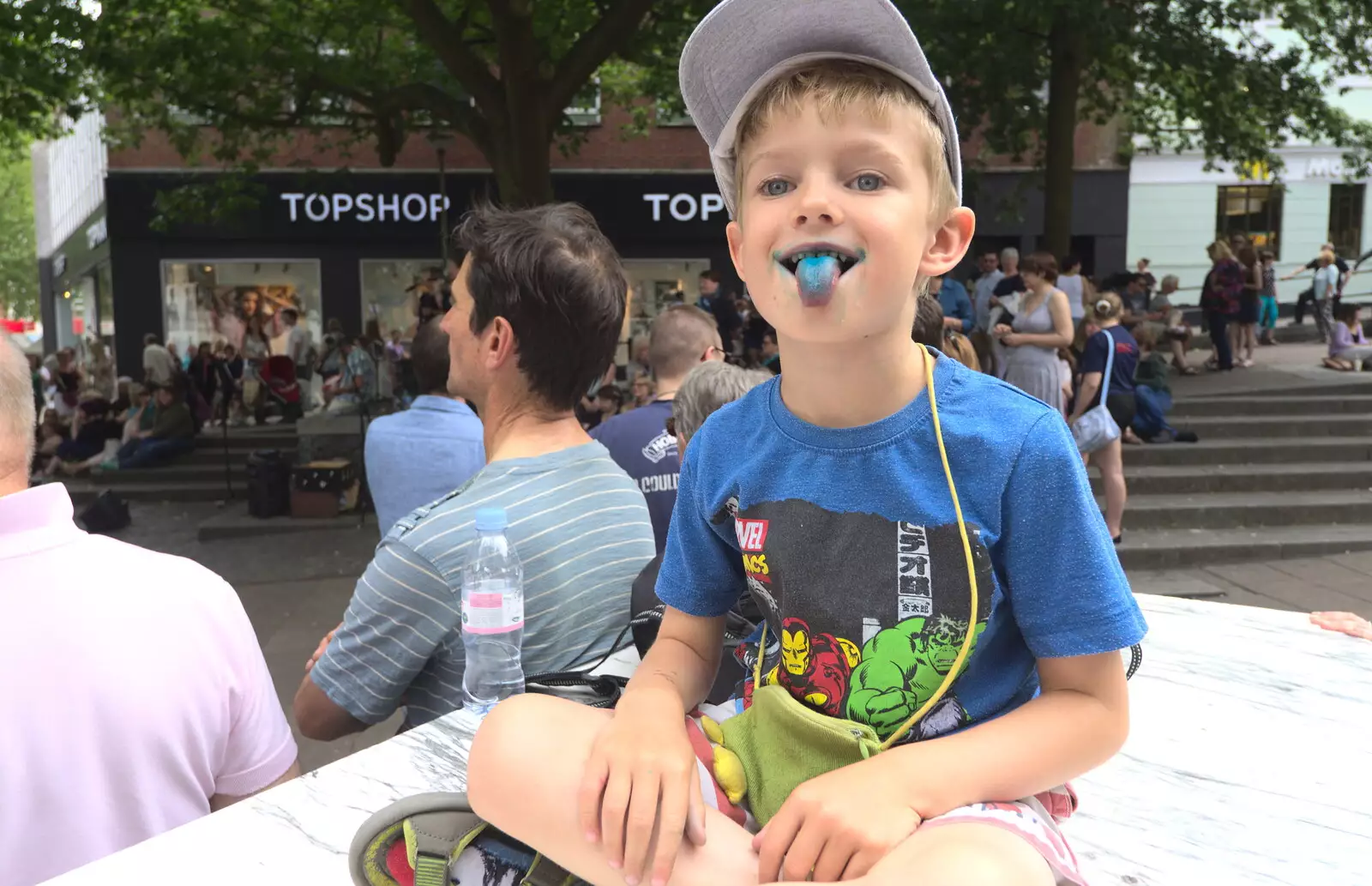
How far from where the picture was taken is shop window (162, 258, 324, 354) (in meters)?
21.1

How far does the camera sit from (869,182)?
1272mm

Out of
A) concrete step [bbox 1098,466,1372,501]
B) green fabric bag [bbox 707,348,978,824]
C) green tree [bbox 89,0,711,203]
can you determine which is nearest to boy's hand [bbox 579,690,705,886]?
green fabric bag [bbox 707,348,978,824]

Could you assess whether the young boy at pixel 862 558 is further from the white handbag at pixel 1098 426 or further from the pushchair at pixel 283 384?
the pushchair at pixel 283 384

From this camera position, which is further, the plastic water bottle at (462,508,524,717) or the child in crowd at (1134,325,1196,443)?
the child in crowd at (1134,325,1196,443)

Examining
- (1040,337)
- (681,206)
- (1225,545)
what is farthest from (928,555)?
(681,206)

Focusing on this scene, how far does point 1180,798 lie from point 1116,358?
710 cm

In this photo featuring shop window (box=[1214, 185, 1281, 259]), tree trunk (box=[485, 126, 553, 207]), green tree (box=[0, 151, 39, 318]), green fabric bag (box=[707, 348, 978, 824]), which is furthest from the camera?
green tree (box=[0, 151, 39, 318])

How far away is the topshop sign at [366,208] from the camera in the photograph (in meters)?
20.7

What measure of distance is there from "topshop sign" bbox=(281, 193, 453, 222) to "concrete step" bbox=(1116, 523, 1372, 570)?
15.5 m

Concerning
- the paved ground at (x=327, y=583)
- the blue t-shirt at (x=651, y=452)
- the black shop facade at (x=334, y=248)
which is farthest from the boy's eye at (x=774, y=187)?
the black shop facade at (x=334, y=248)

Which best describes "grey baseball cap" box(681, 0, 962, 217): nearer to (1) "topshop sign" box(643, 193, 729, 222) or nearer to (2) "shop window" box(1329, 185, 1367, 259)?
(1) "topshop sign" box(643, 193, 729, 222)

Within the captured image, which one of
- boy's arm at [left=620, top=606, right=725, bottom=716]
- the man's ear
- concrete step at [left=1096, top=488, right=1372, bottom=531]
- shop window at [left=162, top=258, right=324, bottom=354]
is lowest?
concrete step at [left=1096, top=488, right=1372, bottom=531]

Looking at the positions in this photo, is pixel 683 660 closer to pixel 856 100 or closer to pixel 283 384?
pixel 856 100

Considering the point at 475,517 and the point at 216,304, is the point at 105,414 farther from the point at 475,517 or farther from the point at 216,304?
the point at 475,517
